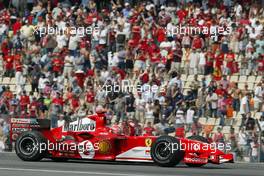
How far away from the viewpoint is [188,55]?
33.0 metres

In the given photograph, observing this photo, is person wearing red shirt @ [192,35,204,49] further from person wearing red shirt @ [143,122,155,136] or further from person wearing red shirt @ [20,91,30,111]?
person wearing red shirt @ [20,91,30,111]

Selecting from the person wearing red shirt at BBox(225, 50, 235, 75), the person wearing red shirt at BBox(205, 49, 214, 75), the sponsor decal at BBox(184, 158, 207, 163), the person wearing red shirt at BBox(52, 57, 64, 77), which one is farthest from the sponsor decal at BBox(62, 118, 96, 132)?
the person wearing red shirt at BBox(52, 57, 64, 77)

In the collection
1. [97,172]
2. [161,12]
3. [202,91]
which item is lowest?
[97,172]

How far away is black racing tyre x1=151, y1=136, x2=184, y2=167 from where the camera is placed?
73.4 feet

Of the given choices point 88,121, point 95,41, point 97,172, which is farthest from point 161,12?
point 97,172

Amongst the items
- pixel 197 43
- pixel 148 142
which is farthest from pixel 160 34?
pixel 148 142

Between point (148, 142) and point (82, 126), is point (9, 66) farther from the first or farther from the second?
point (148, 142)

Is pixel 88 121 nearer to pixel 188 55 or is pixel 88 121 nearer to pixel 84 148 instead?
pixel 84 148

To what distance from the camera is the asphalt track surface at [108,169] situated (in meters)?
20.6

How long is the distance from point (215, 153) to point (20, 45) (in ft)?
53.6

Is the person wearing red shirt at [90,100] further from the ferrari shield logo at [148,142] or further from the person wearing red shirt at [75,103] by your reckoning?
the ferrari shield logo at [148,142]

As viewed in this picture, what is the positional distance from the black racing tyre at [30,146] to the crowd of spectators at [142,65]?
16.3ft

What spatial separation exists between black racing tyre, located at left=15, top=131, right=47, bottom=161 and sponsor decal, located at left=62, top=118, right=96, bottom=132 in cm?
74

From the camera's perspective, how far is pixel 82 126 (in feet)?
79.0
